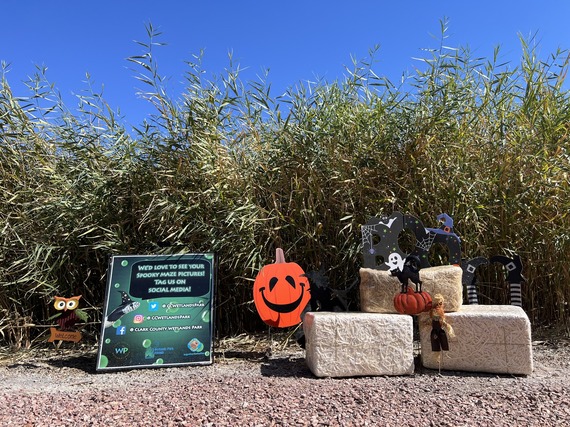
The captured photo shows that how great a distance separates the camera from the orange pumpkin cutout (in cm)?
338

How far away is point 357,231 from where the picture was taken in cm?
388

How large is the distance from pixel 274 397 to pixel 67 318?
1.94 m

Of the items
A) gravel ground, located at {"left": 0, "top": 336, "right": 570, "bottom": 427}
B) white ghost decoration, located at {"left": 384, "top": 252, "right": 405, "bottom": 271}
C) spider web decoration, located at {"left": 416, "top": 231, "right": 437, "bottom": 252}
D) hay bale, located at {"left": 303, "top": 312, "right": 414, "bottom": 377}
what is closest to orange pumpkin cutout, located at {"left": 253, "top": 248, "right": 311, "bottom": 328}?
gravel ground, located at {"left": 0, "top": 336, "right": 570, "bottom": 427}

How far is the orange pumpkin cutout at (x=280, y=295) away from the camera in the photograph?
3.38 metres

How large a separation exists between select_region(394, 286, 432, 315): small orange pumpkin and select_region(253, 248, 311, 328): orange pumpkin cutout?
0.71m

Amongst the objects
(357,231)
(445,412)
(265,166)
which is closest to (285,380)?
(445,412)

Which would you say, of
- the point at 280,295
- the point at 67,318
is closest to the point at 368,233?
the point at 280,295

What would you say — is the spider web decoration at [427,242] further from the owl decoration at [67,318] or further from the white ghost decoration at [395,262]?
the owl decoration at [67,318]

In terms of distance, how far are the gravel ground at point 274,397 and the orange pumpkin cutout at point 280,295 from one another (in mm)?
297

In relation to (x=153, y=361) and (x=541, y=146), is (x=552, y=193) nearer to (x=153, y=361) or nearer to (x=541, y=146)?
(x=541, y=146)

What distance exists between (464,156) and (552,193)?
0.71 meters

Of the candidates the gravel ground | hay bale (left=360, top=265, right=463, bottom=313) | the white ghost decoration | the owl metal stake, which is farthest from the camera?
the owl metal stake

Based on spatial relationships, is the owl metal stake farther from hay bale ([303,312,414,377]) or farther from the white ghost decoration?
the white ghost decoration

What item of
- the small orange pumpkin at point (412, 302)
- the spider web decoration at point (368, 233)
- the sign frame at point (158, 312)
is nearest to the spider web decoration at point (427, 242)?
the spider web decoration at point (368, 233)
